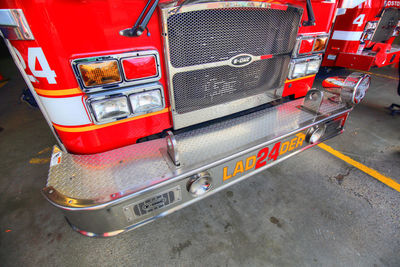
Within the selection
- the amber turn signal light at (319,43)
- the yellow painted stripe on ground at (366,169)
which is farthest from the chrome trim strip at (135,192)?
the yellow painted stripe on ground at (366,169)

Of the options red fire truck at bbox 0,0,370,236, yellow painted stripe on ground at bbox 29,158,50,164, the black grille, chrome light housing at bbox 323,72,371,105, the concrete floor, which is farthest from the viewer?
yellow painted stripe on ground at bbox 29,158,50,164

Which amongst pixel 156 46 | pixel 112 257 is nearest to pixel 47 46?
pixel 156 46

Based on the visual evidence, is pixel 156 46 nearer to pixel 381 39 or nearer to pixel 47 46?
pixel 47 46

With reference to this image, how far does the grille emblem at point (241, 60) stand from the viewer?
1474 mm

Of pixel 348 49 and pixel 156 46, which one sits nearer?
pixel 156 46

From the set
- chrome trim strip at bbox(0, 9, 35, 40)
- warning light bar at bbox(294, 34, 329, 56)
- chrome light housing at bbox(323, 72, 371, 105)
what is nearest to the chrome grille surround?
warning light bar at bbox(294, 34, 329, 56)

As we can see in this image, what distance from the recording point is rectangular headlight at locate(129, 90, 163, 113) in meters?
1.26

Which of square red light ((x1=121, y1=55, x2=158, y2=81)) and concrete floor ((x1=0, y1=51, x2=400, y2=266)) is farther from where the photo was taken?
concrete floor ((x1=0, y1=51, x2=400, y2=266))

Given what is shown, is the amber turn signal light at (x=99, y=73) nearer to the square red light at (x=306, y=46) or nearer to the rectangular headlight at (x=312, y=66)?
the square red light at (x=306, y=46)

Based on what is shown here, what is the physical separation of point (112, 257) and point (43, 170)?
1.72 metres

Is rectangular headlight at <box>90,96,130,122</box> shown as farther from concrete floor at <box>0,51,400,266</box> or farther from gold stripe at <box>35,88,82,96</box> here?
concrete floor at <box>0,51,400,266</box>

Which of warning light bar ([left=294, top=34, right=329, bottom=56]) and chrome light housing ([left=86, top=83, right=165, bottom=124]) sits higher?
warning light bar ([left=294, top=34, right=329, bottom=56])

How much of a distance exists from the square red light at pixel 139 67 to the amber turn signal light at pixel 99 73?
0.06 metres

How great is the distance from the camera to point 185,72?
1.35 metres
